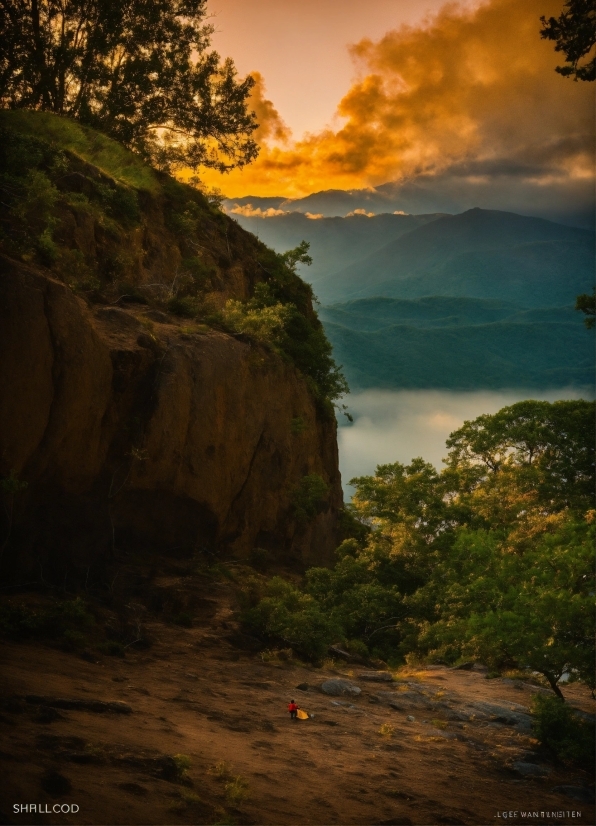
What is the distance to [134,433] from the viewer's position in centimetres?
1689

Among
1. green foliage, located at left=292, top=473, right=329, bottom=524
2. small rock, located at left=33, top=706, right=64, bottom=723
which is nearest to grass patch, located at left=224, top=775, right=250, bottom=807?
small rock, located at left=33, top=706, right=64, bottom=723

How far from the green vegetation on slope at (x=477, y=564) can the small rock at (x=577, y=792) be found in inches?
106

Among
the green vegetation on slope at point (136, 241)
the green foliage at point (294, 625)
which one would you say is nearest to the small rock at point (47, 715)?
the green foliage at point (294, 625)

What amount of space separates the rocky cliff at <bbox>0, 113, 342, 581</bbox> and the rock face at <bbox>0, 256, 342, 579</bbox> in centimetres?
4

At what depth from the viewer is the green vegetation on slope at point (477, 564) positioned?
526 inches

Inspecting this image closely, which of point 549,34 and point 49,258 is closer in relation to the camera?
point 549,34

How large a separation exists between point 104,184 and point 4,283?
8.97m

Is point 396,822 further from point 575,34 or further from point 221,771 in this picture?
point 575,34

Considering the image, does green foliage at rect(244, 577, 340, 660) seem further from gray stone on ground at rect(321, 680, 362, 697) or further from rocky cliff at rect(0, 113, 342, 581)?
rocky cliff at rect(0, 113, 342, 581)

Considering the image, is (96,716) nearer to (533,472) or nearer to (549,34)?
(549,34)

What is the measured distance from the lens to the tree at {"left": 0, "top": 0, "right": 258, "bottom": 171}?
23266 millimetres

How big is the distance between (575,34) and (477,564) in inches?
529

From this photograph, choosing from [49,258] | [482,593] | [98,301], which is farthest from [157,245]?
[482,593]

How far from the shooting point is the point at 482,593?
16750 mm
